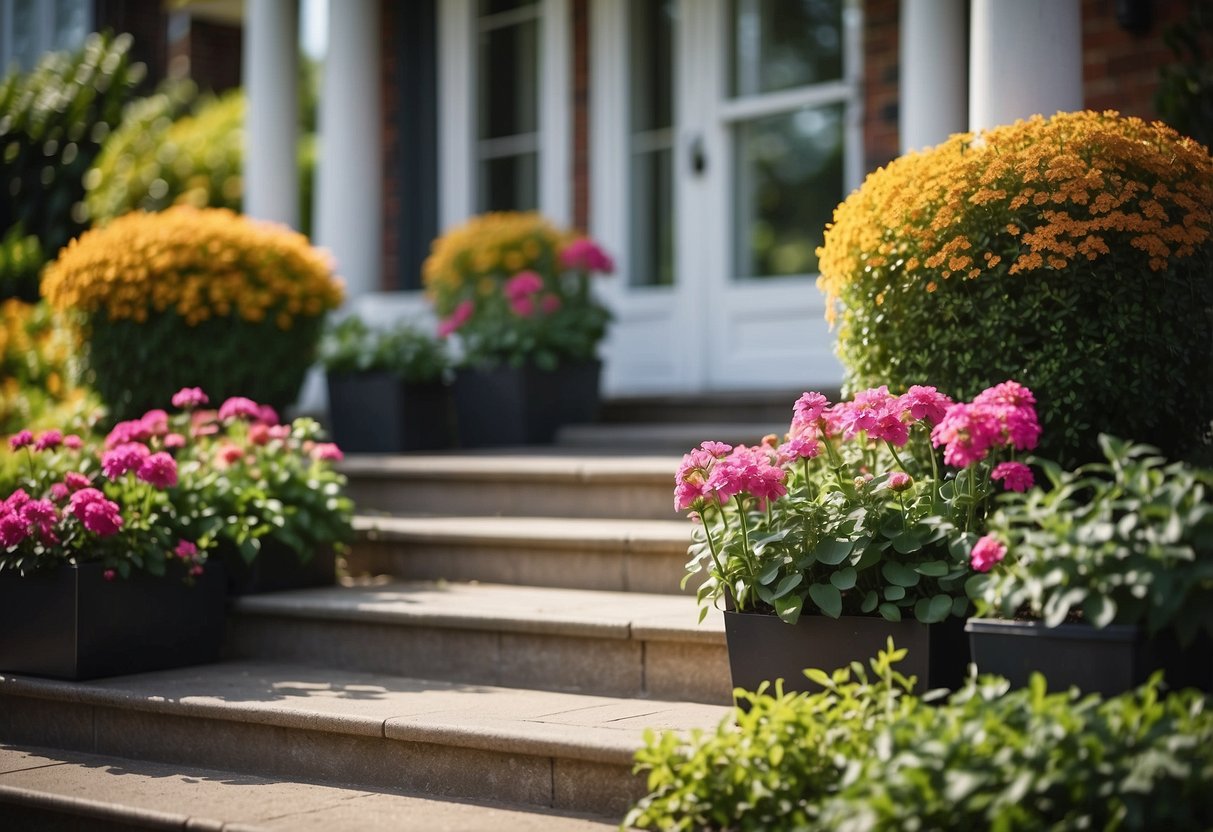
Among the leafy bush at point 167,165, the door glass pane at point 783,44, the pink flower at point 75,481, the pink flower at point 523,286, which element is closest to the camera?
the pink flower at point 75,481

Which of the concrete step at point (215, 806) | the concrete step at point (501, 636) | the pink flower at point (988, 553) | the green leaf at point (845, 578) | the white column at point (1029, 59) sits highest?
the white column at point (1029, 59)

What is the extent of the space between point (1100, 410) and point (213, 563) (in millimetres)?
2565

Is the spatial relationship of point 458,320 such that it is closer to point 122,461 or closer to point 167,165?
point 122,461

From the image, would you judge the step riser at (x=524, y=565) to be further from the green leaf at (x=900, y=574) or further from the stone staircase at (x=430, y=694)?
the green leaf at (x=900, y=574)

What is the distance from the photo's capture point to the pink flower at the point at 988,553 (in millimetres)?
2559

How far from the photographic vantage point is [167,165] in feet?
31.4

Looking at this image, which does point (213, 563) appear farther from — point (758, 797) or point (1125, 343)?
point (1125, 343)

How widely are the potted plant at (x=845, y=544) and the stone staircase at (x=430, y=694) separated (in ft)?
0.97

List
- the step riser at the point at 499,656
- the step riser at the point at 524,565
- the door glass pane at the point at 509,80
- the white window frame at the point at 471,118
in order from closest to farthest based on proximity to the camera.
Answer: the step riser at the point at 499,656 < the step riser at the point at 524,565 < the white window frame at the point at 471,118 < the door glass pane at the point at 509,80

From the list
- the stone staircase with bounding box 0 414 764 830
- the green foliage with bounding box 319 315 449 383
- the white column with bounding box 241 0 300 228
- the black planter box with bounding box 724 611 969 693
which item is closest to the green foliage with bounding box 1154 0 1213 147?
the stone staircase with bounding box 0 414 764 830

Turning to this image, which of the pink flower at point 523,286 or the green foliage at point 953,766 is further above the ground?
the pink flower at point 523,286

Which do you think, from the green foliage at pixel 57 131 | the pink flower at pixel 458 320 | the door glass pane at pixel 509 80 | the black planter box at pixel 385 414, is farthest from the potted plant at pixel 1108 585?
the green foliage at pixel 57 131

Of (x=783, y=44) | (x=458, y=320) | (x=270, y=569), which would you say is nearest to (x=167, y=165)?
(x=458, y=320)

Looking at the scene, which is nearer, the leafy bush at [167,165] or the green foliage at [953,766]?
the green foliage at [953,766]
